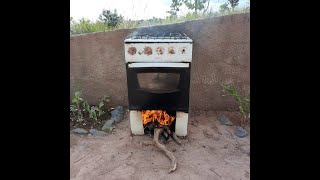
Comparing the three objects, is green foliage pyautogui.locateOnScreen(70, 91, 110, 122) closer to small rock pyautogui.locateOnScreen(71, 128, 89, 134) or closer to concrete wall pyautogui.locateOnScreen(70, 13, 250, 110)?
concrete wall pyautogui.locateOnScreen(70, 13, 250, 110)

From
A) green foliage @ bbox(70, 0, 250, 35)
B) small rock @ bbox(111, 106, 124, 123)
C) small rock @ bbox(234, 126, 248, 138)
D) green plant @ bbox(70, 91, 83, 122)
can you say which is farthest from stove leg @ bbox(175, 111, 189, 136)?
green foliage @ bbox(70, 0, 250, 35)

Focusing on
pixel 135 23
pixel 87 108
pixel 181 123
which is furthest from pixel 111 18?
pixel 181 123

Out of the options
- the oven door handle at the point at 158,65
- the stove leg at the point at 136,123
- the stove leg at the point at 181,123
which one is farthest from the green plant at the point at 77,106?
the stove leg at the point at 181,123

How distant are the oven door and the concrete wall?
931 millimetres

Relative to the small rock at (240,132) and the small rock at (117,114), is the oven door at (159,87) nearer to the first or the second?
the small rock at (117,114)

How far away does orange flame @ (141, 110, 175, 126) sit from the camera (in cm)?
351

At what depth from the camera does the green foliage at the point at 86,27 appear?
435cm

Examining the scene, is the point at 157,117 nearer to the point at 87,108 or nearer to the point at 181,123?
the point at 181,123

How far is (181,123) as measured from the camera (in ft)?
11.0

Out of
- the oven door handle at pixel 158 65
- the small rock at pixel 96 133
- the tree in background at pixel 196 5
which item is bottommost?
the small rock at pixel 96 133

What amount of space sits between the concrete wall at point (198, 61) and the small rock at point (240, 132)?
2.20ft

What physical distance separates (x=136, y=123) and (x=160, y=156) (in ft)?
2.11

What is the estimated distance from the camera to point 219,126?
3.81m
